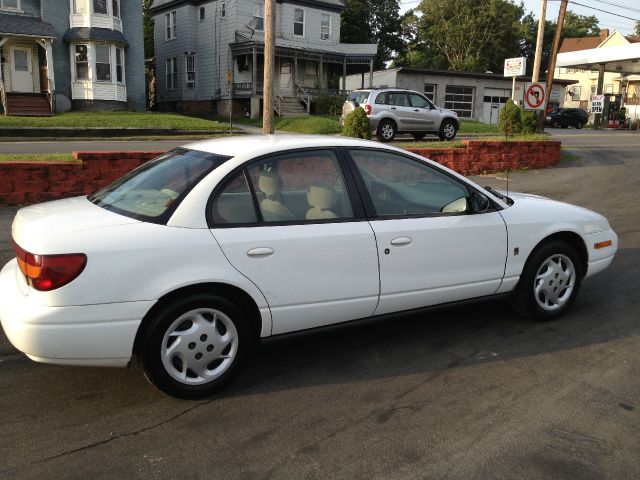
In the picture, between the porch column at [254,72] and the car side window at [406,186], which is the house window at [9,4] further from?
the car side window at [406,186]

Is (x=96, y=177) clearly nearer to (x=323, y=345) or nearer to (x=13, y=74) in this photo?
(x=323, y=345)

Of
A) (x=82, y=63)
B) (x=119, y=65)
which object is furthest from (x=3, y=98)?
(x=119, y=65)

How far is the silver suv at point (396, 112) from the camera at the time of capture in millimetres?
19641

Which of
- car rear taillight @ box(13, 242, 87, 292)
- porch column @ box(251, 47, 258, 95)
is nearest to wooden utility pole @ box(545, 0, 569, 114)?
porch column @ box(251, 47, 258, 95)

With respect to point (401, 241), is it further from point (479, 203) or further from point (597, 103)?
point (597, 103)

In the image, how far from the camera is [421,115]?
806 inches

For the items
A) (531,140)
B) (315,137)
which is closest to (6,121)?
(531,140)

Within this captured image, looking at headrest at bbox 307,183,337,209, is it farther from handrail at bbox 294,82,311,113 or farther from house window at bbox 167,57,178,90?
house window at bbox 167,57,178,90

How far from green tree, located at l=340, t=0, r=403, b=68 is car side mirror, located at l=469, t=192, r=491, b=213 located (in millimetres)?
50412

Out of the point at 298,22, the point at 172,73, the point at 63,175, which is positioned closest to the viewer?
the point at 63,175

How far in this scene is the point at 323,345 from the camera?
4.53 meters

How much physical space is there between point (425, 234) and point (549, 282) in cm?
139

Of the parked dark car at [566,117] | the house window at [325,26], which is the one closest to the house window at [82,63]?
the house window at [325,26]

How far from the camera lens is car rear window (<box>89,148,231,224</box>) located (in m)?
3.65
